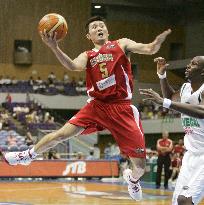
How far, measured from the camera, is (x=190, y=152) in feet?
20.5

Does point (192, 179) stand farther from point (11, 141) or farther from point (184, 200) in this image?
point (11, 141)

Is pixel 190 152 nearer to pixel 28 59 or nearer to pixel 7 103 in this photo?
pixel 7 103

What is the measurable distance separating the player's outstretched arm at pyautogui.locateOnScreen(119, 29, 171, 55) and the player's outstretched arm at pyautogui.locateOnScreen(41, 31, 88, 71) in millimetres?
586

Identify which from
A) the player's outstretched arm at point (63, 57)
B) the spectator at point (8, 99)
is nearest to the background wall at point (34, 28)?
the spectator at point (8, 99)

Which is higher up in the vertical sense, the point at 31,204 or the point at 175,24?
the point at 175,24

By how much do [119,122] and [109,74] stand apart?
0.67 metres

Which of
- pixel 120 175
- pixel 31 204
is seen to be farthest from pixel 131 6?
pixel 31 204

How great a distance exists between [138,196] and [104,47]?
2273mm

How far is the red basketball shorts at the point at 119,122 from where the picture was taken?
756cm

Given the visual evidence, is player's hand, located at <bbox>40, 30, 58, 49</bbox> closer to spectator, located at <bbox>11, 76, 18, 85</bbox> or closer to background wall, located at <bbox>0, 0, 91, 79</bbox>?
background wall, located at <bbox>0, 0, 91, 79</bbox>

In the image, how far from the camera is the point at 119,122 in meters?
7.55

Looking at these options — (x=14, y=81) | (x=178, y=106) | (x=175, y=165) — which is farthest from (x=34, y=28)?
(x=178, y=106)

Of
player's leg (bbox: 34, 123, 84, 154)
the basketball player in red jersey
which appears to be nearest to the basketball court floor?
player's leg (bbox: 34, 123, 84, 154)

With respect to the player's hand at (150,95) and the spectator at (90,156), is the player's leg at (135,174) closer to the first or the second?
the player's hand at (150,95)
